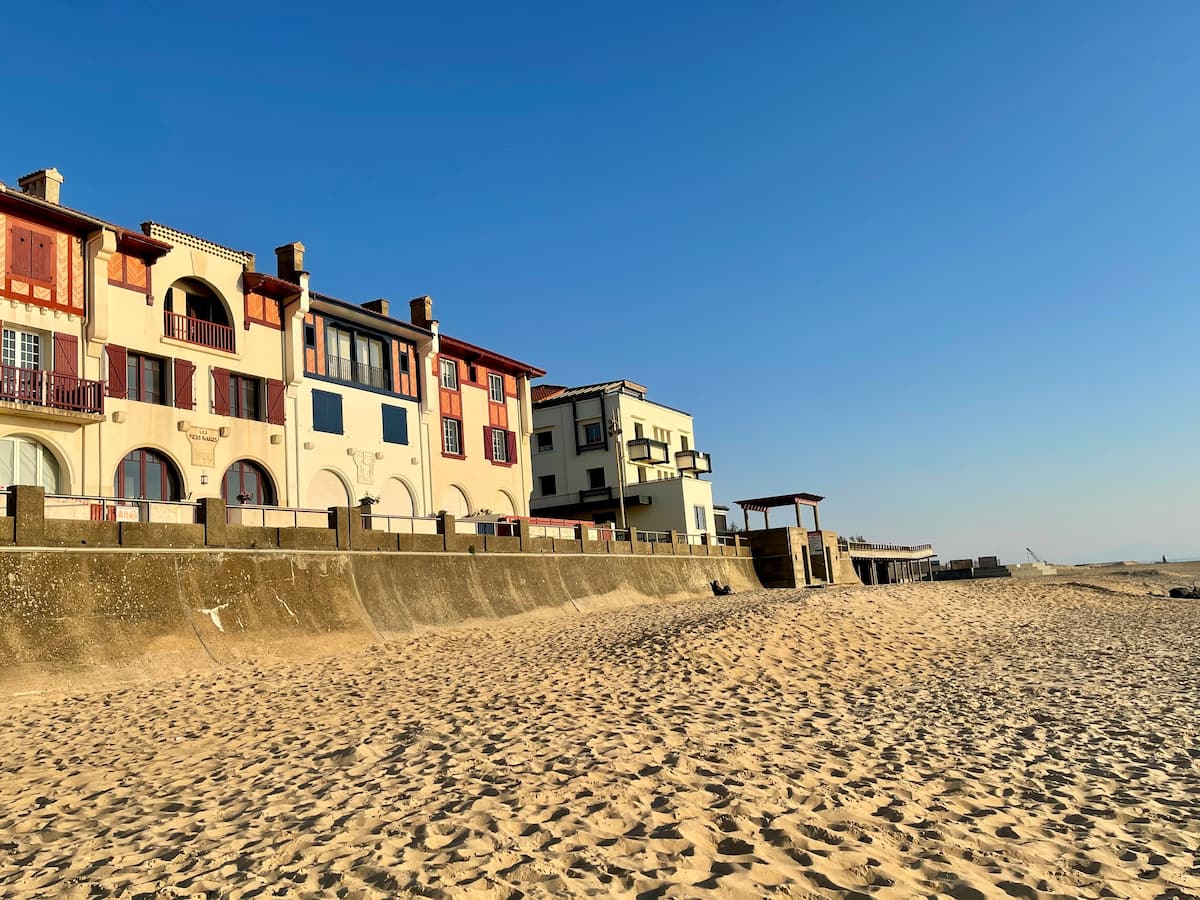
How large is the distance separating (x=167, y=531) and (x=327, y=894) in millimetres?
13900

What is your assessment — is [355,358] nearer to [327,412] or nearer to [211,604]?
[327,412]

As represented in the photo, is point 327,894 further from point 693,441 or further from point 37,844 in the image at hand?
point 693,441

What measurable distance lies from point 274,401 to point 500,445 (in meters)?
A: 13.0

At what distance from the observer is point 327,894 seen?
5.44 metres

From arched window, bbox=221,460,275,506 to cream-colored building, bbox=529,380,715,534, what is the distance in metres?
20.3

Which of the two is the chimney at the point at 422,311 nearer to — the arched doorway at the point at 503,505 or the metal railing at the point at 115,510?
the arched doorway at the point at 503,505

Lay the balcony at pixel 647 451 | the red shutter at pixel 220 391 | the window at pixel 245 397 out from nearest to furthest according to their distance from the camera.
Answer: the red shutter at pixel 220 391
the window at pixel 245 397
the balcony at pixel 647 451

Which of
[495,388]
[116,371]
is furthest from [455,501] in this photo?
[116,371]

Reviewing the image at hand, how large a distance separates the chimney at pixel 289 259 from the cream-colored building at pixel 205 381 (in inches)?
3.0

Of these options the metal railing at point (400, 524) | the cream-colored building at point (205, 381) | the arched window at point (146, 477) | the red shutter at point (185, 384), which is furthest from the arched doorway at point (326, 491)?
the red shutter at point (185, 384)

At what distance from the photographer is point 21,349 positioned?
2166 cm

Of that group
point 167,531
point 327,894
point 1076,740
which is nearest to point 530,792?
point 327,894

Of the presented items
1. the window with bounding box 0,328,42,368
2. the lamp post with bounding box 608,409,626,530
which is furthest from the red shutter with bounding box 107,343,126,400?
the lamp post with bounding box 608,409,626,530

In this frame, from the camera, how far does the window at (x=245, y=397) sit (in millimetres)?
26828
